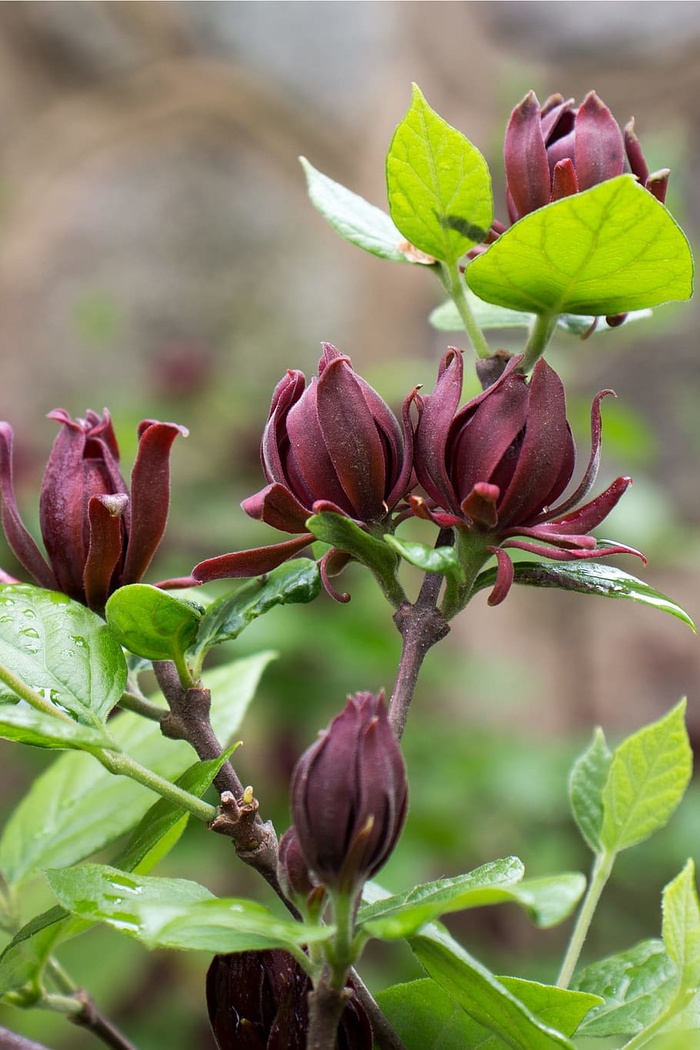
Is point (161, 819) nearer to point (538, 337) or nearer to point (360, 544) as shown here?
point (360, 544)

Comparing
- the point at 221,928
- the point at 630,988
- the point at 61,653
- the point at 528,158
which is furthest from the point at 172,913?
the point at 528,158

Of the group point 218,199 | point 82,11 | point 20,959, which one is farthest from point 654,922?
point 82,11

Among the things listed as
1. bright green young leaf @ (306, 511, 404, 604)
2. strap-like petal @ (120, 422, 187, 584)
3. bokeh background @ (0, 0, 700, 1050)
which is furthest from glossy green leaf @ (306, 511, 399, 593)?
bokeh background @ (0, 0, 700, 1050)

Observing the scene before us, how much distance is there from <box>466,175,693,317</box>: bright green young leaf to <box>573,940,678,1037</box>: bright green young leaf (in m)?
0.30

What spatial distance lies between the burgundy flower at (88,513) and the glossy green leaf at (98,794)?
0.52 ft

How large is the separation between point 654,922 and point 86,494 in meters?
1.83

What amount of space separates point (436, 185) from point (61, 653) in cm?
27

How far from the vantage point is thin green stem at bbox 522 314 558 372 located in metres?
0.47

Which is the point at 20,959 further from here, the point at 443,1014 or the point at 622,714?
the point at 622,714

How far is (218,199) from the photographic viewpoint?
2.71 metres

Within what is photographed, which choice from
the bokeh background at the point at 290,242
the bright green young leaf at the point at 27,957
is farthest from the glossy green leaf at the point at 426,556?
the bokeh background at the point at 290,242

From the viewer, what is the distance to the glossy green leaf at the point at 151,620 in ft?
1.42

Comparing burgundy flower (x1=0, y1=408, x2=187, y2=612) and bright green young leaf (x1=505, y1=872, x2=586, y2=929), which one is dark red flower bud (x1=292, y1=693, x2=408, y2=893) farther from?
burgundy flower (x1=0, y1=408, x2=187, y2=612)

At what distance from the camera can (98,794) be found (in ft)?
2.16
